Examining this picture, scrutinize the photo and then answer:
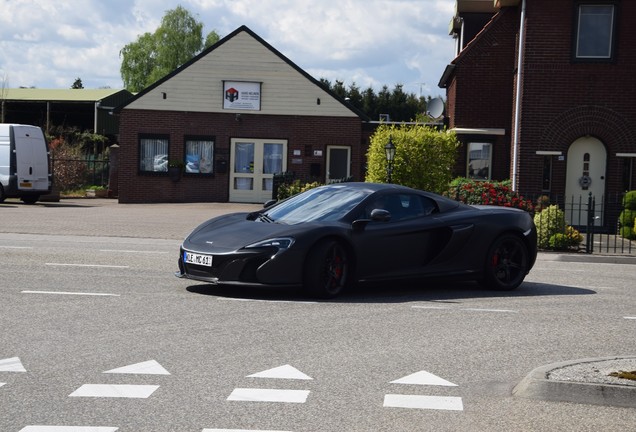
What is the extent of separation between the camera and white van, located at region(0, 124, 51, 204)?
32.7 metres

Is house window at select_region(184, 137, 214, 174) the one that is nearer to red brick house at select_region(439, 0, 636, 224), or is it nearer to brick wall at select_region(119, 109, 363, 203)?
brick wall at select_region(119, 109, 363, 203)

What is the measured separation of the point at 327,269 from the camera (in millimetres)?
11523

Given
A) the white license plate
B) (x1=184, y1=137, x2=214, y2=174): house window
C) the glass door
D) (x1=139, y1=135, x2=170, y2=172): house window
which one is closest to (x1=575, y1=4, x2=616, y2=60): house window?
the glass door

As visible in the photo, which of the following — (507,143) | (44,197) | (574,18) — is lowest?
(44,197)

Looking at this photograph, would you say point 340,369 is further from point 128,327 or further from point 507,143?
point 507,143

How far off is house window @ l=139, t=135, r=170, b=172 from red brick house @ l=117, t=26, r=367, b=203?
4 centimetres

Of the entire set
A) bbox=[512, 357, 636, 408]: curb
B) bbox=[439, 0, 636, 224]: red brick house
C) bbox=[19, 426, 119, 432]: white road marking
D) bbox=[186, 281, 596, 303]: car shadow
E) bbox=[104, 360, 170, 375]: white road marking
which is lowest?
bbox=[186, 281, 596, 303]: car shadow

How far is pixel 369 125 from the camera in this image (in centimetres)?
3959

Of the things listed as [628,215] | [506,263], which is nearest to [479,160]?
[628,215]

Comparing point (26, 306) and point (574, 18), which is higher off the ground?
point (574, 18)

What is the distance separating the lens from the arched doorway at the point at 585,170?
2778 cm

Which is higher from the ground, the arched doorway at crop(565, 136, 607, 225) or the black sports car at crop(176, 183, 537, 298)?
the arched doorway at crop(565, 136, 607, 225)

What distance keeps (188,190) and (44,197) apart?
204 inches

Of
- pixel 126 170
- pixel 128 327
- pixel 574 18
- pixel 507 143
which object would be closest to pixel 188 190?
pixel 126 170
